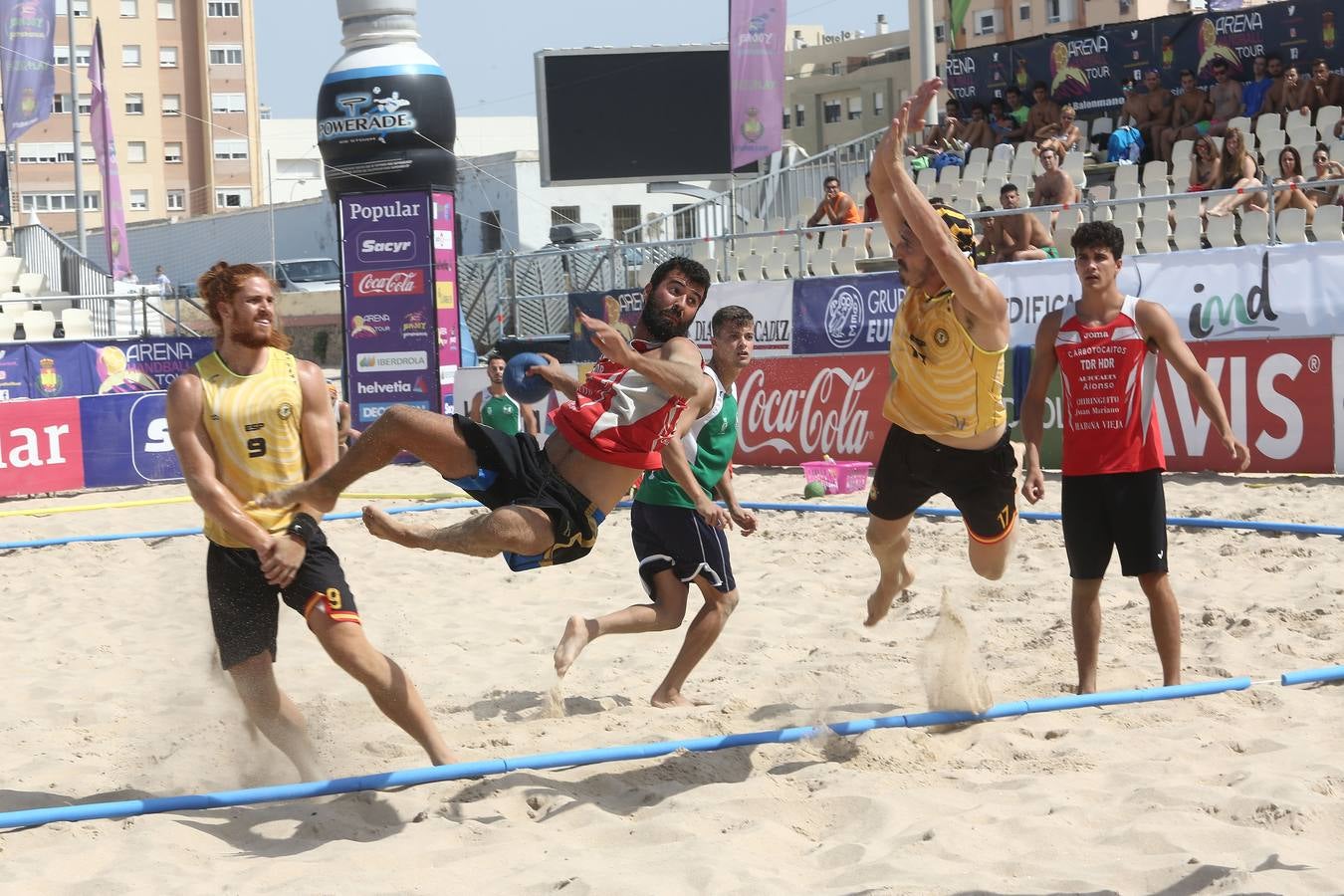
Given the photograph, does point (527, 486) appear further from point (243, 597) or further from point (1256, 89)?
point (1256, 89)

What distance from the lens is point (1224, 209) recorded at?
507 inches

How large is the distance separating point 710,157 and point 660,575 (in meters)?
19.8

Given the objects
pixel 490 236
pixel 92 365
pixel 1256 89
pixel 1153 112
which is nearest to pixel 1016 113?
pixel 1153 112

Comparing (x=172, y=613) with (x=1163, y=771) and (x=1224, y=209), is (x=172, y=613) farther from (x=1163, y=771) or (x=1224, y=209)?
(x=1224, y=209)

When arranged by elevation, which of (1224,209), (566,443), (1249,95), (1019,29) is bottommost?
(566,443)

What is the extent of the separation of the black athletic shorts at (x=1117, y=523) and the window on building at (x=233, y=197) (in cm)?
6189

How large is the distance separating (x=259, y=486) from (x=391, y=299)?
12.7 metres

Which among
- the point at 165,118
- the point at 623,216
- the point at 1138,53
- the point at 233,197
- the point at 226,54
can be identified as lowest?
the point at 1138,53

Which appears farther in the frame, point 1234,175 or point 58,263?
point 58,263

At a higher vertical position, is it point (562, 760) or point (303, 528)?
point (303, 528)

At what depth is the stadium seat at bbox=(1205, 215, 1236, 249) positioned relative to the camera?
1256 centimetres

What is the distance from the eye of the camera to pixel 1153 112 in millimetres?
16719

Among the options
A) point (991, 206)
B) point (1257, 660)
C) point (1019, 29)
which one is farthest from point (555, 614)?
point (1019, 29)

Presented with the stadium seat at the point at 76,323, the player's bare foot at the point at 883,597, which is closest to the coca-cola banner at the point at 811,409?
the player's bare foot at the point at 883,597
